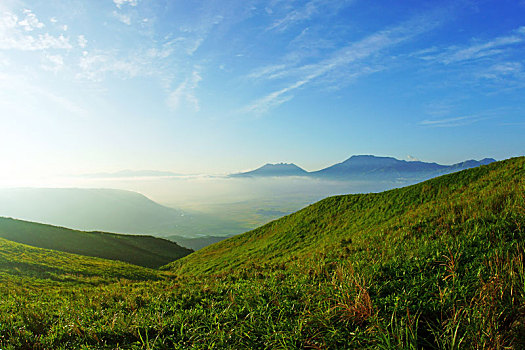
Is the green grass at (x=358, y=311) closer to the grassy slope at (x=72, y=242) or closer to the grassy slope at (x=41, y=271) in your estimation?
the grassy slope at (x=41, y=271)

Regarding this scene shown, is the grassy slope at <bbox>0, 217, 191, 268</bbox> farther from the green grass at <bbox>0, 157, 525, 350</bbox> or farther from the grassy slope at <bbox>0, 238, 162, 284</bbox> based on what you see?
the green grass at <bbox>0, 157, 525, 350</bbox>

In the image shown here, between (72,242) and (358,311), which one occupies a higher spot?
(358,311)

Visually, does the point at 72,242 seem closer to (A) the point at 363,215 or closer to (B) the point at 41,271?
(B) the point at 41,271

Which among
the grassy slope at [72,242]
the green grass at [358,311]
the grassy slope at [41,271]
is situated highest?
the green grass at [358,311]

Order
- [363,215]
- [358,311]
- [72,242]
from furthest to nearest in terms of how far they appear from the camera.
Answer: [72,242] < [363,215] < [358,311]

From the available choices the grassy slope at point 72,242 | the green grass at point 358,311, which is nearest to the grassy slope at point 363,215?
the green grass at point 358,311

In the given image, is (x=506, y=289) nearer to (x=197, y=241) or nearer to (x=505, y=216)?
(x=505, y=216)

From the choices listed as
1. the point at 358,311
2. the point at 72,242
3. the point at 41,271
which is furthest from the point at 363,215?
the point at 72,242

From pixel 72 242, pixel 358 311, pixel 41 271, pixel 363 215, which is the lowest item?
pixel 72 242

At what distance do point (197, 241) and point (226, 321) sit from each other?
201103mm

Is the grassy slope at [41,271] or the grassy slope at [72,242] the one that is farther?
the grassy slope at [72,242]

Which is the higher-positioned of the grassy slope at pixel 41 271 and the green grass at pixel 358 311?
the green grass at pixel 358 311

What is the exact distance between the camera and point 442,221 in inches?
368

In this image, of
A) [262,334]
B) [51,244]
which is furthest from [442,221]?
[51,244]
